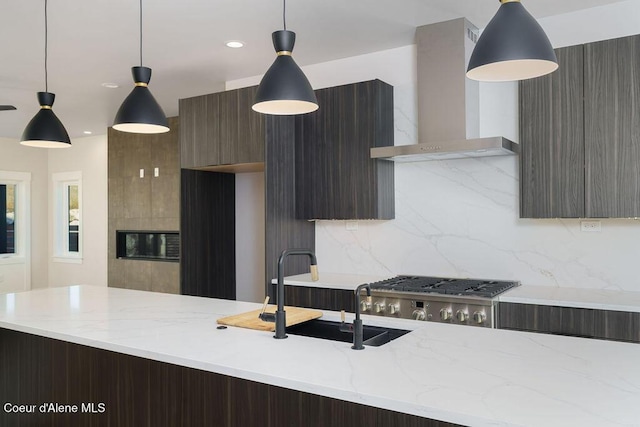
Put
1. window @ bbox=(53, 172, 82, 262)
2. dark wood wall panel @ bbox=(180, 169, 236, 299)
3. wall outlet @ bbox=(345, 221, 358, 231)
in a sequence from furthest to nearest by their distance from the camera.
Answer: window @ bbox=(53, 172, 82, 262) < dark wood wall panel @ bbox=(180, 169, 236, 299) < wall outlet @ bbox=(345, 221, 358, 231)

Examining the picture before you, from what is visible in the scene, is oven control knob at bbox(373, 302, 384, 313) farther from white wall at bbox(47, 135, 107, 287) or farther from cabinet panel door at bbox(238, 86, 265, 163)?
white wall at bbox(47, 135, 107, 287)

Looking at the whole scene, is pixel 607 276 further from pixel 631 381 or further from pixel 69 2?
pixel 69 2

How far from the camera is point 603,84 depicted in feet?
10.1

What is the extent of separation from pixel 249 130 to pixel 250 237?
1.62m

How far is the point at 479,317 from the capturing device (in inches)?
118

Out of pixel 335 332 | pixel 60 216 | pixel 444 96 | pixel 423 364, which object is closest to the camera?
pixel 423 364

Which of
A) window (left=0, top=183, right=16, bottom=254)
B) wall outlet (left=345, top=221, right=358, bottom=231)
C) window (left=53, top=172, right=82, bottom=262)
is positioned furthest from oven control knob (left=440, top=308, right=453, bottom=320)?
window (left=0, top=183, right=16, bottom=254)

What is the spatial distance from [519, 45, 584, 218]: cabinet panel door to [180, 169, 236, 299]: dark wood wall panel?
9.87 ft

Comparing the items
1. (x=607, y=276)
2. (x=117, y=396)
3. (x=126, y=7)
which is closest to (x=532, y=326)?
(x=607, y=276)

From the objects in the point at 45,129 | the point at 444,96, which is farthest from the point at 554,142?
the point at 45,129

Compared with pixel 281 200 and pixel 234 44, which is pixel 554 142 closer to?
pixel 281 200

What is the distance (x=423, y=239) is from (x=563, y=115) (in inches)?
51.7

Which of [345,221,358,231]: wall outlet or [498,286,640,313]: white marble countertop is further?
[345,221,358,231]: wall outlet

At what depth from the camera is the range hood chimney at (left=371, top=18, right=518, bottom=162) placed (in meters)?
3.48
